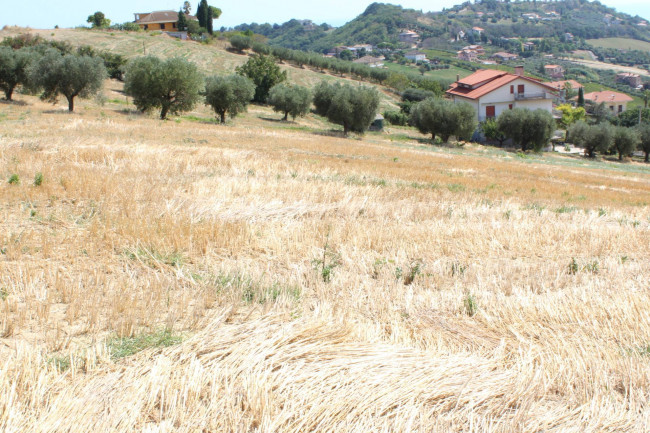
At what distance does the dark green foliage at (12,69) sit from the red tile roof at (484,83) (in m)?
65.2

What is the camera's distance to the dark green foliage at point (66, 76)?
136ft

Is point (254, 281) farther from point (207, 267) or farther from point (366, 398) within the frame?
point (366, 398)

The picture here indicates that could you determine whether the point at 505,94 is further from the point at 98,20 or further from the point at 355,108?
the point at 98,20

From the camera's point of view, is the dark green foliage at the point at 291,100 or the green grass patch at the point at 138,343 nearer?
the green grass patch at the point at 138,343

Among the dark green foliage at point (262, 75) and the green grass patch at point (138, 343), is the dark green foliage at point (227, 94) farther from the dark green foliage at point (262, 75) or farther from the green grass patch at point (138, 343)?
the green grass patch at point (138, 343)

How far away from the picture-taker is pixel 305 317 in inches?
212

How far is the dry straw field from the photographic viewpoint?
13.1 ft

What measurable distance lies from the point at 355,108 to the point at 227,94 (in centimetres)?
1422

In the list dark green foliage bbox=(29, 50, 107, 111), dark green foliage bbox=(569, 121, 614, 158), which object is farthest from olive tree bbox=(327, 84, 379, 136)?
dark green foliage bbox=(569, 121, 614, 158)

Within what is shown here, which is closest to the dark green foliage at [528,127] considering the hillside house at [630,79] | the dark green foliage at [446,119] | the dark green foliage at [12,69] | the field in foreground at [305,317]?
the dark green foliage at [446,119]

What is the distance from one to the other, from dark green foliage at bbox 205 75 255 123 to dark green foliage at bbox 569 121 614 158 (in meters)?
48.6

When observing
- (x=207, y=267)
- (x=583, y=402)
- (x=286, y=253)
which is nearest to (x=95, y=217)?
(x=207, y=267)

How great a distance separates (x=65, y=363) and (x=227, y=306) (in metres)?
1.70

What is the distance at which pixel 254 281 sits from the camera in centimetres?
632
